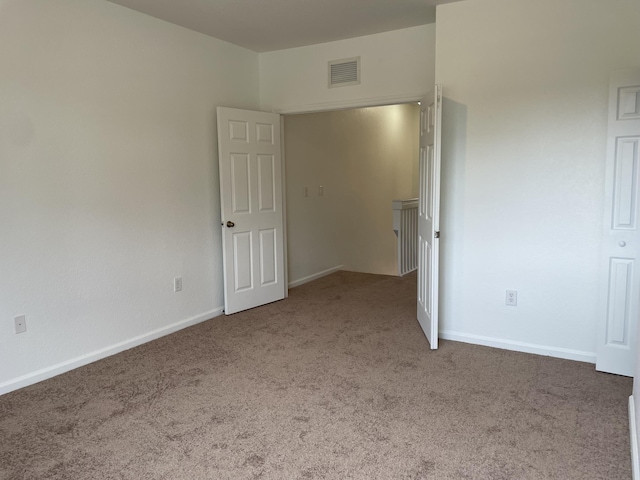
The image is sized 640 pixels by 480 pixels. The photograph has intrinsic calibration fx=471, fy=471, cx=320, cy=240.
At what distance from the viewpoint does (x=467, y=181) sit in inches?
143

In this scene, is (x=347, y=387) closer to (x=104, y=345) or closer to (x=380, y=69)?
(x=104, y=345)

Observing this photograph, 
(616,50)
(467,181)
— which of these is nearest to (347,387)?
(467,181)

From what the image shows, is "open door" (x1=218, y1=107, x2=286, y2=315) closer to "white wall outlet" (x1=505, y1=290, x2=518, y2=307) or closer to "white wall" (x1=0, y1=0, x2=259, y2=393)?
"white wall" (x1=0, y1=0, x2=259, y2=393)

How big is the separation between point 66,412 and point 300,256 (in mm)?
3443

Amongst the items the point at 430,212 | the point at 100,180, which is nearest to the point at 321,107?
the point at 430,212

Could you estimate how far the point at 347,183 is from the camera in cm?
653

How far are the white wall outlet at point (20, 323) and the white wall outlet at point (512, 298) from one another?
3362mm

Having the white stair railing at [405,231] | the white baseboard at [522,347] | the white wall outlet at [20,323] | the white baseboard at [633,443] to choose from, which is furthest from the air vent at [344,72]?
the white baseboard at [633,443]

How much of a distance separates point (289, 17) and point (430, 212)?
1935mm

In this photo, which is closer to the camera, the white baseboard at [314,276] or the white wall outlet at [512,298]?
the white wall outlet at [512,298]

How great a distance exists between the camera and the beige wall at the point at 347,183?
5.71 meters

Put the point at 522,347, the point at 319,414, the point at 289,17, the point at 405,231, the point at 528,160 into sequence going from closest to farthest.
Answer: the point at 319,414 → the point at 528,160 → the point at 522,347 → the point at 289,17 → the point at 405,231

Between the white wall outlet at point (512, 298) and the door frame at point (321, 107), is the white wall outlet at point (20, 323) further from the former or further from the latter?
the white wall outlet at point (512, 298)

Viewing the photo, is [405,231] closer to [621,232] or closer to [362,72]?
[362,72]
